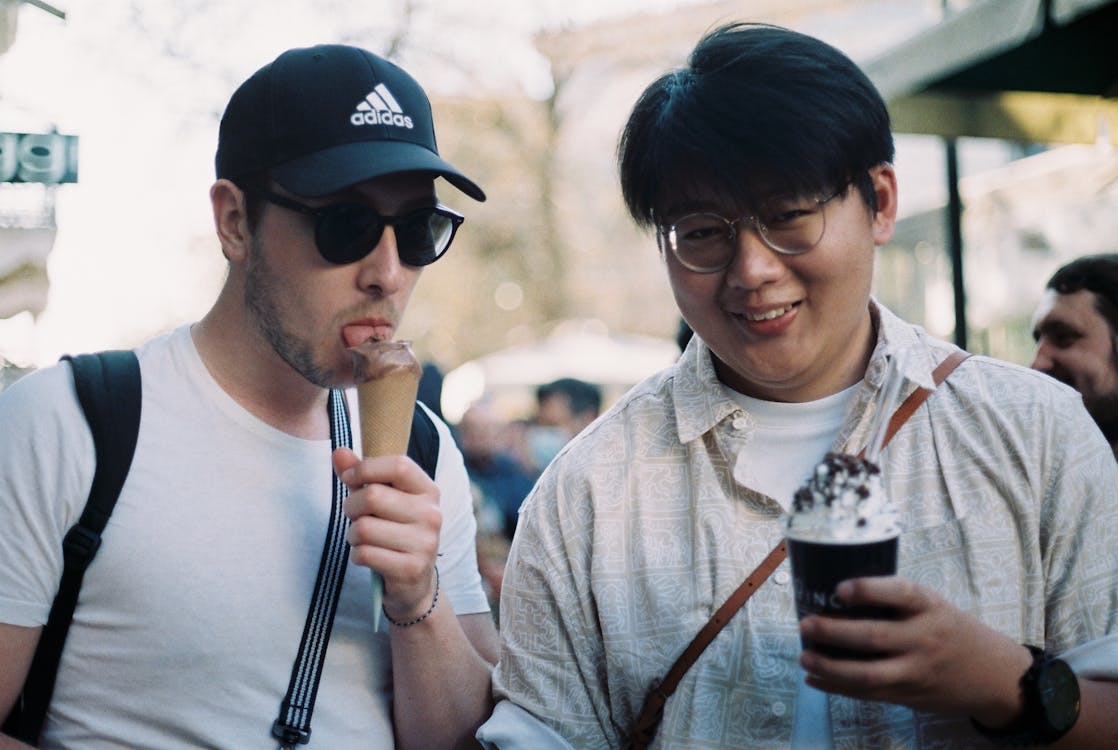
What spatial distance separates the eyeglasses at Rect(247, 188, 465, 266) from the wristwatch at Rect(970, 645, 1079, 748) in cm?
162

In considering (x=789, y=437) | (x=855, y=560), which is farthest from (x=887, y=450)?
(x=855, y=560)

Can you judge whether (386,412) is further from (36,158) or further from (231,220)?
(36,158)

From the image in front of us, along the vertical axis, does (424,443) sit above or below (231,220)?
below

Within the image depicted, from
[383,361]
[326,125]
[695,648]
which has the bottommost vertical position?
[695,648]

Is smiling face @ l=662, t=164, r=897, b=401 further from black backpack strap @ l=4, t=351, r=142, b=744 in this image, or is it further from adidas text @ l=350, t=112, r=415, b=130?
black backpack strap @ l=4, t=351, r=142, b=744

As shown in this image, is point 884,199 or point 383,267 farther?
point 383,267

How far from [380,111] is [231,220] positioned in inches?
18.4

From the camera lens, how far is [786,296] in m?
2.26

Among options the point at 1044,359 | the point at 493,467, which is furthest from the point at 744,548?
the point at 493,467

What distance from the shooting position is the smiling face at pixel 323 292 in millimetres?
2641

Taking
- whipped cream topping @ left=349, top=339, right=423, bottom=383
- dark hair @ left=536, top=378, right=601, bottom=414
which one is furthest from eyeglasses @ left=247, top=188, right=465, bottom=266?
dark hair @ left=536, top=378, right=601, bottom=414

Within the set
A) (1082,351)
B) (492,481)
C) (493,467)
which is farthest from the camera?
(493,467)

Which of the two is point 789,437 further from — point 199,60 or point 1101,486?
point 199,60

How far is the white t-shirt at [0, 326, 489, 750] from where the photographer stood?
2.40 meters
